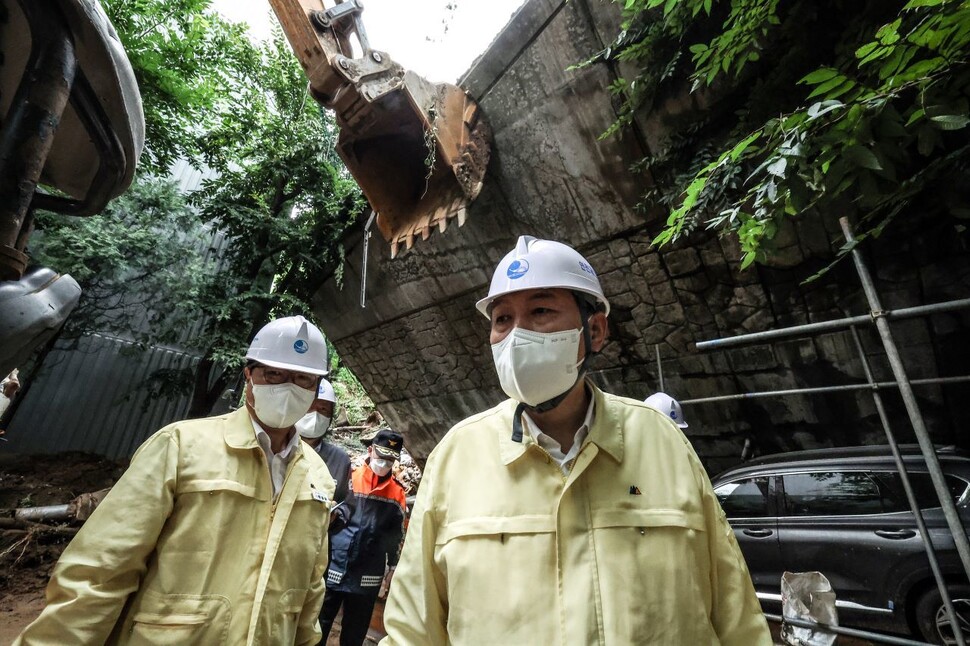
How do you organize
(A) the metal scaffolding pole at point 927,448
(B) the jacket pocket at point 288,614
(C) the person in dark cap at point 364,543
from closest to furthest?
(B) the jacket pocket at point 288,614 → (A) the metal scaffolding pole at point 927,448 → (C) the person in dark cap at point 364,543

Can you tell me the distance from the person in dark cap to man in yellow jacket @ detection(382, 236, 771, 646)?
99.7 inches

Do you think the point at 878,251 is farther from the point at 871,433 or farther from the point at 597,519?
the point at 597,519

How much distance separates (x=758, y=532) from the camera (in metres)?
3.85

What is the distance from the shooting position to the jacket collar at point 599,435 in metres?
1.19

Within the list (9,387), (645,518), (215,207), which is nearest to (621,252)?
(645,518)

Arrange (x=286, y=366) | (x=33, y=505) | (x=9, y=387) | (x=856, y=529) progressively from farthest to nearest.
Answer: (x=33, y=505)
(x=9, y=387)
(x=856, y=529)
(x=286, y=366)

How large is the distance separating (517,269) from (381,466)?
3080 mm

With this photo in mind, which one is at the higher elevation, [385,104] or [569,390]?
[385,104]

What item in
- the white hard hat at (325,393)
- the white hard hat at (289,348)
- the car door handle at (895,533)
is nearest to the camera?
the white hard hat at (289,348)

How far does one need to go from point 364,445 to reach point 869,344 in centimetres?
1026

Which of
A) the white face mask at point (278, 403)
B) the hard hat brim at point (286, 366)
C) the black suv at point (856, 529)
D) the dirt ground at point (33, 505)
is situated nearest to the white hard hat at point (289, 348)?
the hard hat brim at point (286, 366)

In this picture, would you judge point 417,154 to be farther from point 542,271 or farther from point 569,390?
point 569,390

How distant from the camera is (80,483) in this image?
6.99 m

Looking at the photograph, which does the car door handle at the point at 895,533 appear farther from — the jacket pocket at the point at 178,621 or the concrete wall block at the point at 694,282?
the jacket pocket at the point at 178,621
